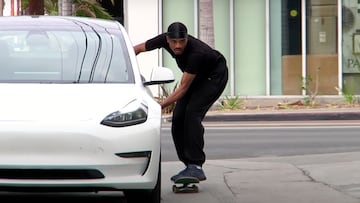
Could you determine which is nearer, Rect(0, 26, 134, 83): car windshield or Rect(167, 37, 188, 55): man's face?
Rect(0, 26, 134, 83): car windshield

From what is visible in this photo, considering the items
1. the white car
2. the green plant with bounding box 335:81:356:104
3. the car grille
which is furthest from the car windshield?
the green plant with bounding box 335:81:356:104

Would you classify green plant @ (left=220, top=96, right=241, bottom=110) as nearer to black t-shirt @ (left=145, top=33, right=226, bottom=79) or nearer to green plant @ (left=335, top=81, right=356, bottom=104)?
green plant @ (left=335, top=81, right=356, bottom=104)

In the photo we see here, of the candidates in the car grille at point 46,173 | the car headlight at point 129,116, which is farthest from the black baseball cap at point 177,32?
the car grille at point 46,173

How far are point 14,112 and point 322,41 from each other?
17.3m

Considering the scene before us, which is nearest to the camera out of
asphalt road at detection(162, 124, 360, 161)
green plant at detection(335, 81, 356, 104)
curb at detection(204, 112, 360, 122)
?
asphalt road at detection(162, 124, 360, 161)

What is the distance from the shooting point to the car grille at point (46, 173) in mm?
6211

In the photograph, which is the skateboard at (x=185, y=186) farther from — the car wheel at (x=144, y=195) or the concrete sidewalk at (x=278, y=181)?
the car wheel at (x=144, y=195)

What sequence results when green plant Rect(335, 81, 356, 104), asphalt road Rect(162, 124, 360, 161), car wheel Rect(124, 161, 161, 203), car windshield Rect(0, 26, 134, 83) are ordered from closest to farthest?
car wheel Rect(124, 161, 161, 203) < car windshield Rect(0, 26, 134, 83) < asphalt road Rect(162, 124, 360, 161) < green plant Rect(335, 81, 356, 104)

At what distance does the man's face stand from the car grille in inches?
77.7

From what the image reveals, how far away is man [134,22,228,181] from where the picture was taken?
7906 mm

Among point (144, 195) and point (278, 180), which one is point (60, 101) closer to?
point (144, 195)

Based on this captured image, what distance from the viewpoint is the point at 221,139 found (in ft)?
48.0

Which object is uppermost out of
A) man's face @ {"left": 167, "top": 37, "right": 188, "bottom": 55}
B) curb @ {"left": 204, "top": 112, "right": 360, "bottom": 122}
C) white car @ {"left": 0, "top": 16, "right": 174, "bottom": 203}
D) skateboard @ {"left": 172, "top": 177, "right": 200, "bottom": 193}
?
man's face @ {"left": 167, "top": 37, "right": 188, "bottom": 55}

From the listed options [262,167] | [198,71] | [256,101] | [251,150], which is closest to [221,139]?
[251,150]
